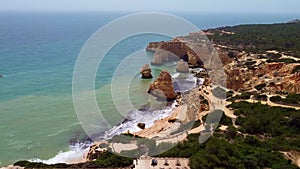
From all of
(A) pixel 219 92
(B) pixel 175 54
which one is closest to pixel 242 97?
(A) pixel 219 92

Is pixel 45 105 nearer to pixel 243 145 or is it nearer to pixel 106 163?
pixel 106 163

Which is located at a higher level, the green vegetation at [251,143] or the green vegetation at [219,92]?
the green vegetation at [219,92]

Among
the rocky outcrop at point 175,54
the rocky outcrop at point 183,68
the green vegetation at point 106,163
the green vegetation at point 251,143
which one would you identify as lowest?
the green vegetation at point 106,163

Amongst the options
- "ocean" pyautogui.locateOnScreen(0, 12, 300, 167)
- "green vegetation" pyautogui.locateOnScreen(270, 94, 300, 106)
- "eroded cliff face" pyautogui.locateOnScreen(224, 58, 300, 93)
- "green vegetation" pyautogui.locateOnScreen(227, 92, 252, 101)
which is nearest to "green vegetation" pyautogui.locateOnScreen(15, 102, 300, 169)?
"green vegetation" pyautogui.locateOnScreen(270, 94, 300, 106)

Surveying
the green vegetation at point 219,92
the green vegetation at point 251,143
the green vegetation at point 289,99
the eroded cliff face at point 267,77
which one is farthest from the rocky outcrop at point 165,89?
the green vegetation at point 289,99

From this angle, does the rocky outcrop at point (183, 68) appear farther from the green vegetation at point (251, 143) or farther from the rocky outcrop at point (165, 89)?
the green vegetation at point (251, 143)

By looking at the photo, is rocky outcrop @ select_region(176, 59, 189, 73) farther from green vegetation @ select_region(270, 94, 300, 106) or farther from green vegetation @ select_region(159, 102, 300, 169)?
green vegetation @ select_region(159, 102, 300, 169)

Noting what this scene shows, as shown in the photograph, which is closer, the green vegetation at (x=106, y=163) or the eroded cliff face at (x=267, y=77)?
the green vegetation at (x=106, y=163)

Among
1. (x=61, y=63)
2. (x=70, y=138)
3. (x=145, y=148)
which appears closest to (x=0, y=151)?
(x=70, y=138)
